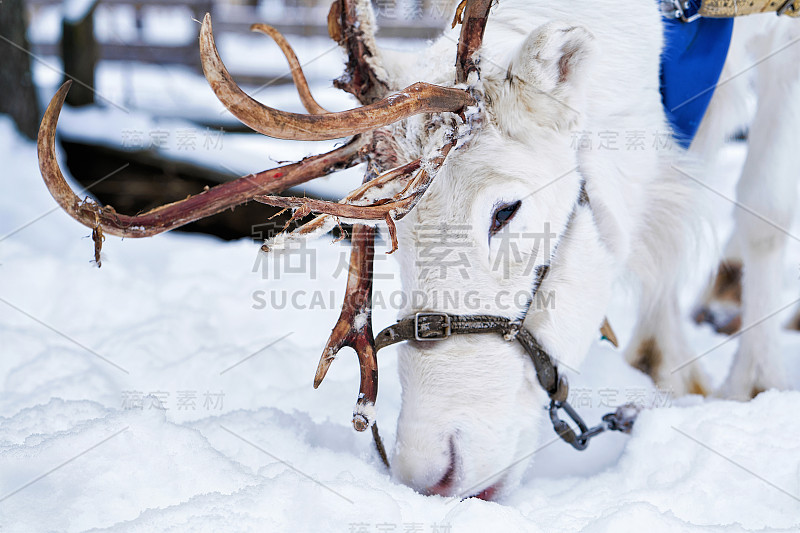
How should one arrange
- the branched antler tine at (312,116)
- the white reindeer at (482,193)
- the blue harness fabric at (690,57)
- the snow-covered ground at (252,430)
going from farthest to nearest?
the blue harness fabric at (690,57), the white reindeer at (482,193), the snow-covered ground at (252,430), the branched antler tine at (312,116)

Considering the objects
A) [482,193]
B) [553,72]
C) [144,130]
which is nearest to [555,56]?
[553,72]

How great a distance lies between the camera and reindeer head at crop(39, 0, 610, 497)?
5.86ft

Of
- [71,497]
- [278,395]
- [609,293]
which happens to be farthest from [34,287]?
[609,293]

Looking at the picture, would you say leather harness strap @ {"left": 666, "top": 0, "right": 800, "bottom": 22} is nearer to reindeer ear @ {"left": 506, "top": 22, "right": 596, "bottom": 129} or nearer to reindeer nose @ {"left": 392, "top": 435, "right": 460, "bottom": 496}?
reindeer ear @ {"left": 506, "top": 22, "right": 596, "bottom": 129}

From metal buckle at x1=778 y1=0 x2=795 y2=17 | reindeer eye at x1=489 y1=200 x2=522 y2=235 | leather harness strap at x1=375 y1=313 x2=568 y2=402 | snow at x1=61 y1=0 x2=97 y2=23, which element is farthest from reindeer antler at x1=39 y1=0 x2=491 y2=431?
snow at x1=61 y1=0 x2=97 y2=23

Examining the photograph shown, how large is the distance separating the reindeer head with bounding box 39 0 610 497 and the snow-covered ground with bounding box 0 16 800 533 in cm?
17

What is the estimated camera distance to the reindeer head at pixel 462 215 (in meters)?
1.79

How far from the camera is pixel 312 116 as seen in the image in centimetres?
149

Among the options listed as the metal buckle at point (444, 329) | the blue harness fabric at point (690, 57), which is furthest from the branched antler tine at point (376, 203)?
the blue harness fabric at point (690, 57)

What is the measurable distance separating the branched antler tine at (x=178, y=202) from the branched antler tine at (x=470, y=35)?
0.34 meters

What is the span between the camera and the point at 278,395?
252cm

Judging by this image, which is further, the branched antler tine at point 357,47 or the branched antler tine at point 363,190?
the branched antler tine at point 357,47

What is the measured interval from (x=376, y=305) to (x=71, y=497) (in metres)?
2.09

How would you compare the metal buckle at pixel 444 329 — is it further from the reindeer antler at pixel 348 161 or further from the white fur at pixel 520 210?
the reindeer antler at pixel 348 161
